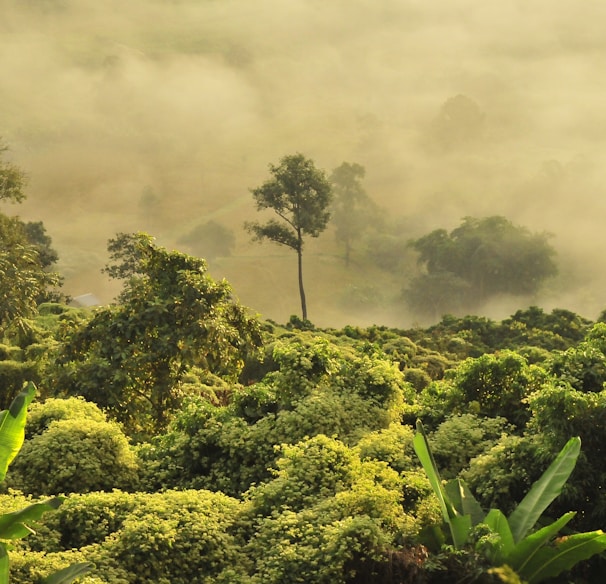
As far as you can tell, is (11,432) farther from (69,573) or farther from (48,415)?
(48,415)

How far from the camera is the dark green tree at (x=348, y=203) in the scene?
9869 centimetres

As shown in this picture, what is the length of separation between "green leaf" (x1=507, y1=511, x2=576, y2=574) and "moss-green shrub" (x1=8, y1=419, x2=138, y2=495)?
6348 mm

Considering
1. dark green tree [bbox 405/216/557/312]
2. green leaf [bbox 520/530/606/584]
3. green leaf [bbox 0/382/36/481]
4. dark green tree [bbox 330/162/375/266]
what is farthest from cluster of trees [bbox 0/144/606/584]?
dark green tree [bbox 330/162/375/266]

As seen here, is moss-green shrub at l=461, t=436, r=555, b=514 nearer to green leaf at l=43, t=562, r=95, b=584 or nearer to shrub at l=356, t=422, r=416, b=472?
shrub at l=356, t=422, r=416, b=472

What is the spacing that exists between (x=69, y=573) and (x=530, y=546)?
4.94m

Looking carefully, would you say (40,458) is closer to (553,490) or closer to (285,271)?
(553,490)

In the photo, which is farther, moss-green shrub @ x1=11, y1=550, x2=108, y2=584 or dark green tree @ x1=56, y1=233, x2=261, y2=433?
dark green tree @ x1=56, y1=233, x2=261, y2=433

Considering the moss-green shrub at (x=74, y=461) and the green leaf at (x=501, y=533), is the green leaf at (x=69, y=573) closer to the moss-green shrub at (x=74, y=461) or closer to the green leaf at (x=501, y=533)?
the moss-green shrub at (x=74, y=461)

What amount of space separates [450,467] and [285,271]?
87.0m

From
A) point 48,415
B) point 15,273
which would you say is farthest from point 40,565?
point 15,273

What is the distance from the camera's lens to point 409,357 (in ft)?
111

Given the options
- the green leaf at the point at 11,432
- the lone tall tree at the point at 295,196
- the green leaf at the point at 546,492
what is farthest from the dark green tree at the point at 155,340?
the lone tall tree at the point at 295,196

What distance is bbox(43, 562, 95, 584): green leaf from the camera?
8711 millimetres

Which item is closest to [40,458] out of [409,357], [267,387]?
[267,387]
